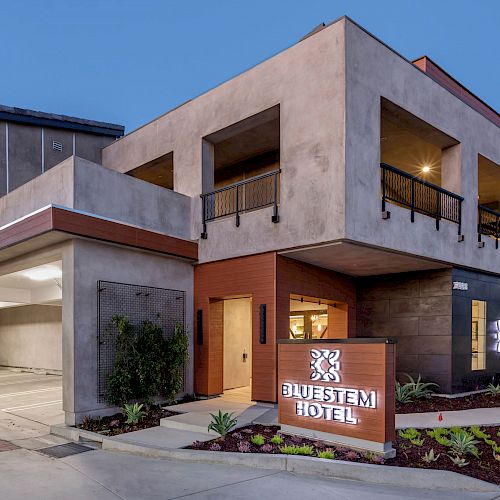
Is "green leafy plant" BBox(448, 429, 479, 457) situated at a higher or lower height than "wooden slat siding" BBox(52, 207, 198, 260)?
lower

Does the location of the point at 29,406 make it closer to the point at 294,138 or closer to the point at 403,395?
the point at 403,395

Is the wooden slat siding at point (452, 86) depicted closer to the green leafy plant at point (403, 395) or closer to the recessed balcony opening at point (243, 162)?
the recessed balcony opening at point (243, 162)

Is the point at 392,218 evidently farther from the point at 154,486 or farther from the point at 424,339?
the point at 154,486

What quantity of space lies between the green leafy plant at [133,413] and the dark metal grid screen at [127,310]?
684 mm

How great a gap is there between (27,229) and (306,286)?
6656 millimetres

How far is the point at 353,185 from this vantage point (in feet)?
32.8

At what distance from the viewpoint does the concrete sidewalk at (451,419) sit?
9.25m

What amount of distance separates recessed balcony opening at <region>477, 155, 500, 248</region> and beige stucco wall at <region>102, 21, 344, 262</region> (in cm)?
684

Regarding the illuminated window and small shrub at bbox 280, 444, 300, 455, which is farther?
the illuminated window

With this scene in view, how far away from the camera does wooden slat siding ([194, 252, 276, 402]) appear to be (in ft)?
37.1

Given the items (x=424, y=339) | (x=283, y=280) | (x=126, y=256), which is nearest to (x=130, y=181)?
(x=126, y=256)

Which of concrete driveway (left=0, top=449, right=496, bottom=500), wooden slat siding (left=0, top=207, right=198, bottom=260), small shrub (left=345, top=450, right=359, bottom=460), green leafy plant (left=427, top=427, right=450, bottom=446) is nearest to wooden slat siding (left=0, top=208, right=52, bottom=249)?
wooden slat siding (left=0, top=207, right=198, bottom=260)

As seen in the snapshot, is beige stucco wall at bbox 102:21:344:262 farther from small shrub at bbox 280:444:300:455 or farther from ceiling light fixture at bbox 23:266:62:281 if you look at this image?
small shrub at bbox 280:444:300:455

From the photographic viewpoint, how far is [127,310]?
11.5 m
